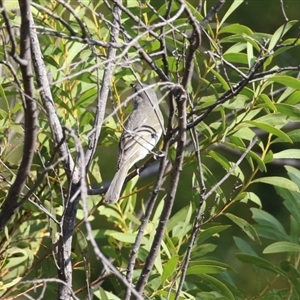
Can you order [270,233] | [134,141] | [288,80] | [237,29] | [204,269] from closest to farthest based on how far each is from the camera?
[288,80] < [204,269] < [237,29] < [270,233] < [134,141]

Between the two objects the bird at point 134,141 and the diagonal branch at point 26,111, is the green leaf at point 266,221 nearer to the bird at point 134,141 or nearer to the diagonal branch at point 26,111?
the bird at point 134,141

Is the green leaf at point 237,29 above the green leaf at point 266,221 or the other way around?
above

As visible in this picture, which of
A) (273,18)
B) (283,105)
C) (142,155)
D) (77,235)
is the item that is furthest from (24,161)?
(273,18)

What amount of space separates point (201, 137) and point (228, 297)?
1160 millimetres

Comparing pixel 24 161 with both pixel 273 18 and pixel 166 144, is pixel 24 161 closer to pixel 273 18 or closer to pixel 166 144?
pixel 166 144

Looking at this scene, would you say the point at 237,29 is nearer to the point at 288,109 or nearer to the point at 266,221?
the point at 288,109

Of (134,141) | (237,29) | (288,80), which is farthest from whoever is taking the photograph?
(134,141)

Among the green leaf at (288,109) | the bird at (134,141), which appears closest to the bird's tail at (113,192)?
the bird at (134,141)

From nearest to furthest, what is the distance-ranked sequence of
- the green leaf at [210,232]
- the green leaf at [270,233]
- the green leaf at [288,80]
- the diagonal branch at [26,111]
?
the diagonal branch at [26,111], the green leaf at [288,80], the green leaf at [210,232], the green leaf at [270,233]

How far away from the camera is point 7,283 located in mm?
2924

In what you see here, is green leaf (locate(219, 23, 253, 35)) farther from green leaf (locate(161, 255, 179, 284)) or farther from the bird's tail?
green leaf (locate(161, 255, 179, 284))

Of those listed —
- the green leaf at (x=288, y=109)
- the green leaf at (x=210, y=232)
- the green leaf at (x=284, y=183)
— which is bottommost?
the green leaf at (x=210, y=232)

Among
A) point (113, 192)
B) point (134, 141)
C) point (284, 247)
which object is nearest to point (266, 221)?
point (284, 247)

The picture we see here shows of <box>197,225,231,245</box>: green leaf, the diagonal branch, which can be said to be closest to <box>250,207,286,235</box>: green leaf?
<box>197,225,231,245</box>: green leaf
